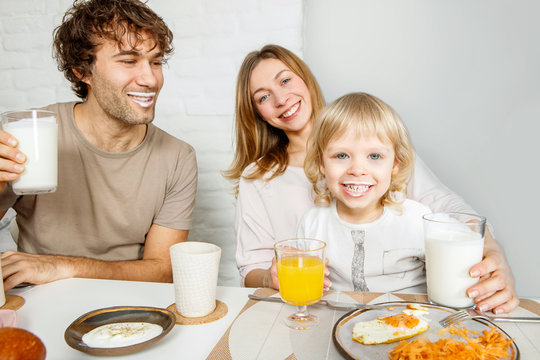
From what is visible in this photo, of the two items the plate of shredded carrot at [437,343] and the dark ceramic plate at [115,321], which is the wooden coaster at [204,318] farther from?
the plate of shredded carrot at [437,343]

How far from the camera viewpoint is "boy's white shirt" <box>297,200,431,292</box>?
136 cm

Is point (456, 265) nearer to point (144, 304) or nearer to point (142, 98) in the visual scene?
point (144, 304)

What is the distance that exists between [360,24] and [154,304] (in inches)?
62.1

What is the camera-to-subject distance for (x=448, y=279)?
103cm

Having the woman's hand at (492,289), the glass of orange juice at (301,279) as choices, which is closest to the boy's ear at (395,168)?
the woman's hand at (492,289)

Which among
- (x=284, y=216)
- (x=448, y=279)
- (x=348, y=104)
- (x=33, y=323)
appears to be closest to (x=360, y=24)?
(x=348, y=104)

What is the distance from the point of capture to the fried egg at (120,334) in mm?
842

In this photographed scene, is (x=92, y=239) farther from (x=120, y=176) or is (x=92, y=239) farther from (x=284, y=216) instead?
(x=284, y=216)

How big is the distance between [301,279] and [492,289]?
465 millimetres

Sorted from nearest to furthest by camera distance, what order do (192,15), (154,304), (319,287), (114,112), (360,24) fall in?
(319,287), (154,304), (114,112), (360,24), (192,15)

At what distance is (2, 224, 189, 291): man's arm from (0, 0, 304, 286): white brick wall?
502mm

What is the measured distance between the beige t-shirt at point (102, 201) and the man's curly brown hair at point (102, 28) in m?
0.22

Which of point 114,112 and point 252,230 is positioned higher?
point 114,112

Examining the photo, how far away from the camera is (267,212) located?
184cm
